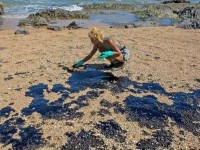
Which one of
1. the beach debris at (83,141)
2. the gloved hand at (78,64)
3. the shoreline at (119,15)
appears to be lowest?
the beach debris at (83,141)

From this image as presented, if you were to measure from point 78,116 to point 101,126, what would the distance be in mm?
520

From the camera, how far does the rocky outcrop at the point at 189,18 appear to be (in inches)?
591

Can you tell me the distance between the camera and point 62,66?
8.95 metres

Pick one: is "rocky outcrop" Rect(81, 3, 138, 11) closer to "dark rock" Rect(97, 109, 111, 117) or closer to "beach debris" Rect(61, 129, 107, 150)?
"dark rock" Rect(97, 109, 111, 117)

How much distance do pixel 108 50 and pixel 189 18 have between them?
10.5m

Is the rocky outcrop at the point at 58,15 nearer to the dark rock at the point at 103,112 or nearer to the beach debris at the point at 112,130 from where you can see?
the dark rock at the point at 103,112

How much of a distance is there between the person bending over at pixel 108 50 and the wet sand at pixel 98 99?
263 millimetres

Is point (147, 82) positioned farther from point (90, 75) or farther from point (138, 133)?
point (138, 133)

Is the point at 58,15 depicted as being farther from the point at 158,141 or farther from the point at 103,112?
the point at 158,141

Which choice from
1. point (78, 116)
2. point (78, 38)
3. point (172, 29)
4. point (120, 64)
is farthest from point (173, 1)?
point (78, 116)

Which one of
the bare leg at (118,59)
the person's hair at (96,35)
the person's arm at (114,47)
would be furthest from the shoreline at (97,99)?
the person's hair at (96,35)

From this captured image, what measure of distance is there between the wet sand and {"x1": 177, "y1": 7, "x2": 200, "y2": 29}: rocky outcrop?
13.7ft

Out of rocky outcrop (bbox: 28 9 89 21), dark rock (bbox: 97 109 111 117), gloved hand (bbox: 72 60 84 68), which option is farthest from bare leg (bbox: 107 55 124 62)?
rocky outcrop (bbox: 28 9 89 21)

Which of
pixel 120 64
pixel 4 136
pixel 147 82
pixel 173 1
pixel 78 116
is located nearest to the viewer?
pixel 4 136
